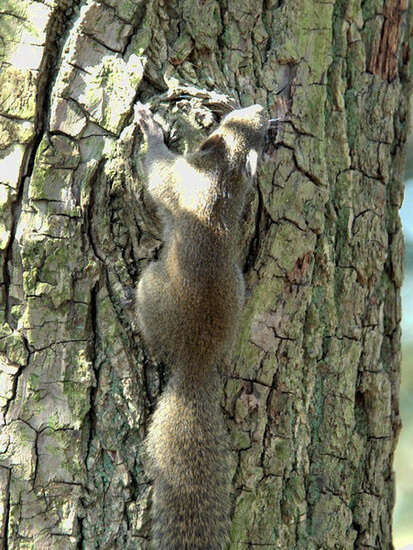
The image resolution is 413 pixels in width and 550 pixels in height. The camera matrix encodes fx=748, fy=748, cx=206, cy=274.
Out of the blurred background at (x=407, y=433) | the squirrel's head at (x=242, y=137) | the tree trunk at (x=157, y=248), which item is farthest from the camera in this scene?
the blurred background at (x=407, y=433)

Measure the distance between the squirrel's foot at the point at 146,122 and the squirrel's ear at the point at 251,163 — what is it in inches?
18.1

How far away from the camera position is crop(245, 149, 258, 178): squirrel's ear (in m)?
2.68

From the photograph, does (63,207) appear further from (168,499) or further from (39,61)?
(168,499)

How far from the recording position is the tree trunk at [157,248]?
2217mm

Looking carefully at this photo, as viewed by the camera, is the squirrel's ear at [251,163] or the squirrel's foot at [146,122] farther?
the squirrel's ear at [251,163]

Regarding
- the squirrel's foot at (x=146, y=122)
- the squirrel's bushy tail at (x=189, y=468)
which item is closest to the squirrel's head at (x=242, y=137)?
the squirrel's foot at (x=146, y=122)

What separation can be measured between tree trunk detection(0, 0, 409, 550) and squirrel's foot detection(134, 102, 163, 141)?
0.03 meters

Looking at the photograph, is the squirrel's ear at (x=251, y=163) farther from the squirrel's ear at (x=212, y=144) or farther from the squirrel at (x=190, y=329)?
the squirrel's ear at (x=212, y=144)

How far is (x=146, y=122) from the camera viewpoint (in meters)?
2.31

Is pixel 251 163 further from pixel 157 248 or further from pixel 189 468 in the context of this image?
pixel 189 468

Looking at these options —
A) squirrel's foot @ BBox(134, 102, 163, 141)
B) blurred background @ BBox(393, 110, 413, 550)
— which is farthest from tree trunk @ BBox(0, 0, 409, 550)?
blurred background @ BBox(393, 110, 413, 550)

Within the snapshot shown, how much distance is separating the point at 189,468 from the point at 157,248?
2.31 ft

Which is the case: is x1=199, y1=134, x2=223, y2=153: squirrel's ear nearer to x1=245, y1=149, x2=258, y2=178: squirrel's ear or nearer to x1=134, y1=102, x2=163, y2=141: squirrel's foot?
x1=245, y1=149, x2=258, y2=178: squirrel's ear

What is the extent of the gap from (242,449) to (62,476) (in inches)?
22.4
